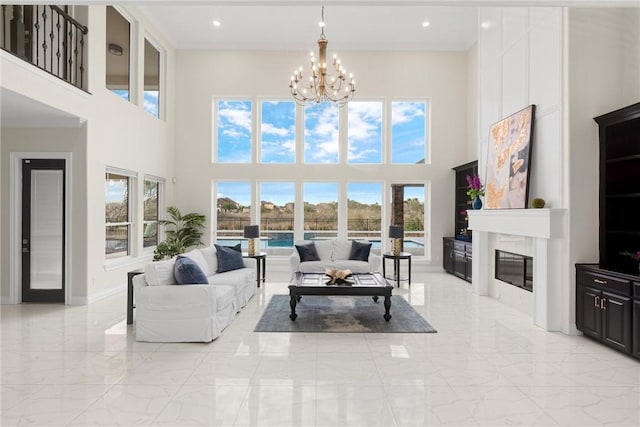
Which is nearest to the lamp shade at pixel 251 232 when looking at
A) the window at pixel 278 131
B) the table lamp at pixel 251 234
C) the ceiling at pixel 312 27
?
the table lamp at pixel 251 234

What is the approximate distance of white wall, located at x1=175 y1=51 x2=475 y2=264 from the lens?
33.2 ft

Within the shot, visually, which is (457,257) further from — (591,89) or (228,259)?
(228,259)

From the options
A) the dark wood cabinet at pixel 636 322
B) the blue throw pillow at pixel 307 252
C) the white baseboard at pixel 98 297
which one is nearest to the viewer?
the dark wood cabinet at pixel 636 322

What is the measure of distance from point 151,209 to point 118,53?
3269 millimetres

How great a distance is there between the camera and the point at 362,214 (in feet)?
33.9

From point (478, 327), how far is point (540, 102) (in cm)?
313

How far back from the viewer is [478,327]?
526 centimetres

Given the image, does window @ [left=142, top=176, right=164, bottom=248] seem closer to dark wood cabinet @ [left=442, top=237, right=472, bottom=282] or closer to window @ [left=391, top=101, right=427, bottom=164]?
window @ [left=391, top=101, right=427, bottom=164]

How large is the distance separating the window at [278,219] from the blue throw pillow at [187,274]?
551cm

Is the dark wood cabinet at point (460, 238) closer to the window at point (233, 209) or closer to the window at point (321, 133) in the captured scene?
the window at point (321, 133)

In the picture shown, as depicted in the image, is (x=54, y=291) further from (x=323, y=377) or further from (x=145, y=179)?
(x=323, y=377)

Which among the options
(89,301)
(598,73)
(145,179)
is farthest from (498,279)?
(145,179)

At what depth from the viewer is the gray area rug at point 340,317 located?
5.12m

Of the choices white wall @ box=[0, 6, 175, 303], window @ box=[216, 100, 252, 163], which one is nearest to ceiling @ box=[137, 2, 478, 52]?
window @ box=[216, 100, 252, 163]
